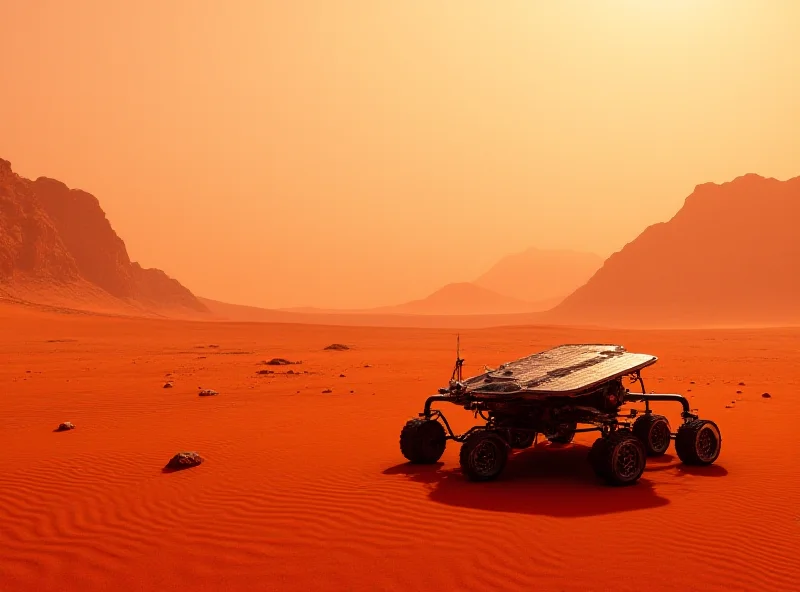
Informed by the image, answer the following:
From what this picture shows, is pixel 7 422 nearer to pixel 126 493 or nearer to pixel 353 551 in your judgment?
pixel 126 493

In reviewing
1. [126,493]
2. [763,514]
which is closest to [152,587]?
[126,493]

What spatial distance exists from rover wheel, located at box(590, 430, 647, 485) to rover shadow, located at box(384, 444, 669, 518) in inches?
7.2

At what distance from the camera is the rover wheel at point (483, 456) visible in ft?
35.3

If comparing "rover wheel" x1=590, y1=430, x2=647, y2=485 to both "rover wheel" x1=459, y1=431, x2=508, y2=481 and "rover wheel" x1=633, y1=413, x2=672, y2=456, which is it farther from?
"rover wheel" x1=633, y1=413, x2=672, y2=456

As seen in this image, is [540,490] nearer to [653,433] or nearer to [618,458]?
[618,458]

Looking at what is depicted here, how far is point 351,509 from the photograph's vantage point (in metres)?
9.55

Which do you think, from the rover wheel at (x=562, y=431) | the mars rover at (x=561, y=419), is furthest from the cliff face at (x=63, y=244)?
the rover wheel at (x=562, y=431)

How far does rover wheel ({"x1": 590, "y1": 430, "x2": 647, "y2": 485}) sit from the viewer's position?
1041 centimetres

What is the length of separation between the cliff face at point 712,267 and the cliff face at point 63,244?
108804 millimetres

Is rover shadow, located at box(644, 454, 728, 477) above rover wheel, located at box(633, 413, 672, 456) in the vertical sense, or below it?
below

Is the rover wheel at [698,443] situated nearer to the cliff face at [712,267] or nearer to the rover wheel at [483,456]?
the rover wheel at [483,456]

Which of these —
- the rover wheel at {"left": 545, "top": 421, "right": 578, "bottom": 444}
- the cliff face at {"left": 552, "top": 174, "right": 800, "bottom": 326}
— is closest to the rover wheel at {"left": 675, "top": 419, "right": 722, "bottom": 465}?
the rover wheel at {"left": 545, "top": 421, "right": 578, "bottom": 444}

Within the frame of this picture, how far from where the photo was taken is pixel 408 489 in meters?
10.5

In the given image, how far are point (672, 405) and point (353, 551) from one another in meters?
15.2
